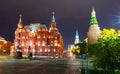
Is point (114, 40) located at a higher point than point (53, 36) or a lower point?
lower

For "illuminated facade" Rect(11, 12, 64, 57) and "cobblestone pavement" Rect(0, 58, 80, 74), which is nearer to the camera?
"cobblestone pavement" Rect(0, 58, 80, 74)

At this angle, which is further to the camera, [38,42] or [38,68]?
[38,42]

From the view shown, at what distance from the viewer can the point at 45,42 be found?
155 m

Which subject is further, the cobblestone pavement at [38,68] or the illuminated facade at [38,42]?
the illuminated facade at [38,42]

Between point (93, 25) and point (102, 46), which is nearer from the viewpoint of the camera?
point (102, 46)

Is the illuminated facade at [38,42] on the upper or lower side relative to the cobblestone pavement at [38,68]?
upper

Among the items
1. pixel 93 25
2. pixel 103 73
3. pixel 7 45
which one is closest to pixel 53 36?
pixel 93 25

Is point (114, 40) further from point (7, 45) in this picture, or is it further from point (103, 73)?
point (7, 45)

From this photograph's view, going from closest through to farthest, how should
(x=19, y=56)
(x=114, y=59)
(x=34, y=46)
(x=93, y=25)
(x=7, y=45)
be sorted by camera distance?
(x=114, y=59) < (x=19, y=56) < (x=93, y=25) < (x=34, y=46) < (x=7, y=45)

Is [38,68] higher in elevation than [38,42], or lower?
lower

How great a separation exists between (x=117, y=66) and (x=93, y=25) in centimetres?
12336

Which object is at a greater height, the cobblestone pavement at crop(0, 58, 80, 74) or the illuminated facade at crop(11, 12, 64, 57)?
the illuminated facade at crop(11, 12, 64, 57)

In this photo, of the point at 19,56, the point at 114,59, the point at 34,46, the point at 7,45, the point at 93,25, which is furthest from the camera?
the point at 7,45

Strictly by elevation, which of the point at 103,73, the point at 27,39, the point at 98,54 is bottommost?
the point at 103,73
